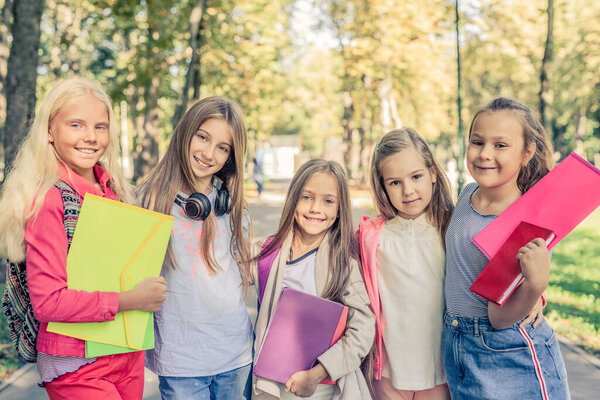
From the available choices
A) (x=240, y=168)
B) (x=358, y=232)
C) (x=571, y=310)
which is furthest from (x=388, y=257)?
(x=571, y=310)

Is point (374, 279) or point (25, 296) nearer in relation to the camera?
point (25, 296)

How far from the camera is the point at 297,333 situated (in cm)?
248

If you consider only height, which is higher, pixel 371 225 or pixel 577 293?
pixel 371 225

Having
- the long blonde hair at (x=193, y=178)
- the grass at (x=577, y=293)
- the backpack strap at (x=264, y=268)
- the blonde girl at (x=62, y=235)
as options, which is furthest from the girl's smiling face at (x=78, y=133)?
the grass at (x=577, y=293)

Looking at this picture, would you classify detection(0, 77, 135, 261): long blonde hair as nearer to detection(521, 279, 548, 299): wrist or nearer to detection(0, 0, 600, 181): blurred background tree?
detection(521, 279, 548, 299): wrist

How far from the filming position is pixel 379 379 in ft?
8.66

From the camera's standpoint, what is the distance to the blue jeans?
7.76 feet

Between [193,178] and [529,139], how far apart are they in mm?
1460

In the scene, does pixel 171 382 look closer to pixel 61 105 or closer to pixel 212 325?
pixel 212 325

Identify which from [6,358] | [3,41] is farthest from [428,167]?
[3,41]

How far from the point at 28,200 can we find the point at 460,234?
5.64 ft

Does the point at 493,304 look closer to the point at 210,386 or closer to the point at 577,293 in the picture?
the point at 210,386

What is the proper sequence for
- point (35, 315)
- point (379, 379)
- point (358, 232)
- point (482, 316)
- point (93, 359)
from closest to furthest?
1. point (35, 315)
2. point (93, 359)
3. point (482, 316)
4. point (379, 379)
5. point (358, 232)

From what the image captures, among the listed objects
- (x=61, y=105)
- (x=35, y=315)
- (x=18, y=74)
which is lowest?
(x=35, y=315)
